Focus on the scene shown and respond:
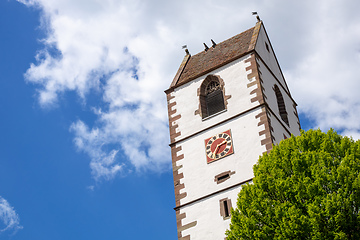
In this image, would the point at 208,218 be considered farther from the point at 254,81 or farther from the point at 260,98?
the point at 254,81

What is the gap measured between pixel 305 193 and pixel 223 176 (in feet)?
24.0

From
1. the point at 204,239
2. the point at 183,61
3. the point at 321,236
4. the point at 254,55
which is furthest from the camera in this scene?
the point at 183,61

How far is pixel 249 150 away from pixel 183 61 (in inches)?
360

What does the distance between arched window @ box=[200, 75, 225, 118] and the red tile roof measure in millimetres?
618

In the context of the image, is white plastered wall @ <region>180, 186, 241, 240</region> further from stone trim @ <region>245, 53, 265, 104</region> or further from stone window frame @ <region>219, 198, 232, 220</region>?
stone trim @ <region>245, 53, 265, 104</region>

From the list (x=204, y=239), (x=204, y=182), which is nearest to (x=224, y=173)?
(x=204, y=182)

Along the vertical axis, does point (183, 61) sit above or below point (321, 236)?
above

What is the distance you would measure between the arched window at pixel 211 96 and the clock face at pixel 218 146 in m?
1.72

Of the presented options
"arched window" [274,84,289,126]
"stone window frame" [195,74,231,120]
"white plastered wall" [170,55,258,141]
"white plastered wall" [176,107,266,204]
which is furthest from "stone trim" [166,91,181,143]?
"arched window" [274,84,289,126]

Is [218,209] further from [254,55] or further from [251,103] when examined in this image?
[254,55]

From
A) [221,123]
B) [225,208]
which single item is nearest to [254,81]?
[221,123]

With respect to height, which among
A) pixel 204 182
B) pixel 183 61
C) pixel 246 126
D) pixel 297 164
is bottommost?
pixel 297 164

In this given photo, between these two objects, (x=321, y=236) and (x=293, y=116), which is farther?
(x=293, y=116)

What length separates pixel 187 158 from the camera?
27.6 m
